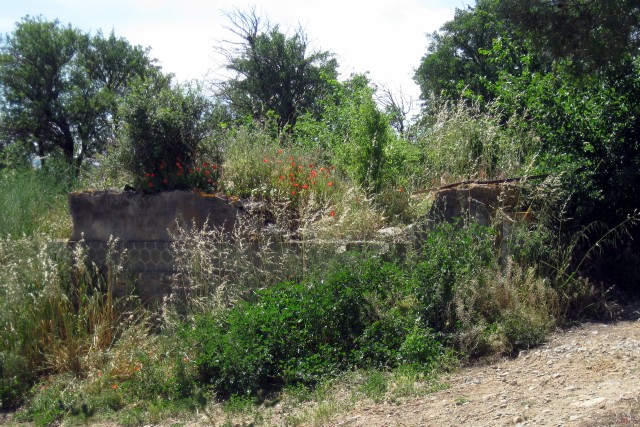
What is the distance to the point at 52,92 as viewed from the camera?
21.0 m

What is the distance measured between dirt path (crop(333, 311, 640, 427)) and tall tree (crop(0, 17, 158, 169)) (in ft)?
53.1

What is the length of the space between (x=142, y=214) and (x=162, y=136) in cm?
112

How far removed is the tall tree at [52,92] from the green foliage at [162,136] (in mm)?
10824

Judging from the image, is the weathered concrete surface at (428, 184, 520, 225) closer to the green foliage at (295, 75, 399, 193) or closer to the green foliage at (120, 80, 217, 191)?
the green foliage at (295, 75, 399, 193)

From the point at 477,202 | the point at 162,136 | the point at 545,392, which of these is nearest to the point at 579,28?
the point at 477,202

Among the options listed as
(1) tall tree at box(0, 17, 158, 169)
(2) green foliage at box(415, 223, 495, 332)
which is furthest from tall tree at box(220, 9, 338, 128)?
(2) green foliage at box(415, 223, 495, 332)

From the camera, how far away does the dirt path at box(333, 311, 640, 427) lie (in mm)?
4902

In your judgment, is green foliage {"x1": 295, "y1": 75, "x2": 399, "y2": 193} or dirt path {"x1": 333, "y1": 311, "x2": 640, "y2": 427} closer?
dirt path {"x1": 333, "y1": 311, "x2": 640, "y2": 427}

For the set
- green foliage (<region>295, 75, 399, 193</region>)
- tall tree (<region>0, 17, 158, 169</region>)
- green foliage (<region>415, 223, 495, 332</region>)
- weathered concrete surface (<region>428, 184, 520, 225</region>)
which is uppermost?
tall tree (<region>0, 17, 158, 169</region>)

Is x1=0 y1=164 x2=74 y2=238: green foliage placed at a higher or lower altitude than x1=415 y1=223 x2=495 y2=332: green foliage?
higher

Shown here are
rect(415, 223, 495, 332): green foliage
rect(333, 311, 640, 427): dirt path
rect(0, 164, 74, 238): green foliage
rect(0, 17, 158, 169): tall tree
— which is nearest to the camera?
rect(333, 311, 640, 427): dirt path

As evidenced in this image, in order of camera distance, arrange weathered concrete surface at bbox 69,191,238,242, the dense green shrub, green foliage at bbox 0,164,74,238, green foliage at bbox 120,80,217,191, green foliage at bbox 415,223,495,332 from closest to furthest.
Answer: the dense green shrub → green foliage at bbox 415,223,495,332 → weathered concrete surface at bbox 69,191,238,242 → green foliage at bbox 120,80,217,191 → green foliage at bbox 0,164,74,238

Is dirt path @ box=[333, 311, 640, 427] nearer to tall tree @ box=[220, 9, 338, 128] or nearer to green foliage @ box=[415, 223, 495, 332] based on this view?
green foliage @ box=[415, 223, 495, 332]

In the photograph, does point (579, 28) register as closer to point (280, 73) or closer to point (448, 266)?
point (448, 266)
